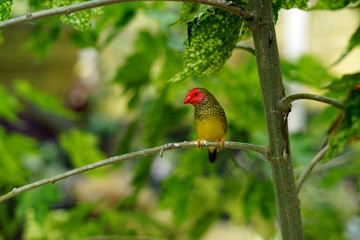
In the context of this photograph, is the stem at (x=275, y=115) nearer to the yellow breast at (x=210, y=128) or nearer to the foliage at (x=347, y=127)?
the foliage at (x=347, y=127)

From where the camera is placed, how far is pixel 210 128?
0.56 m

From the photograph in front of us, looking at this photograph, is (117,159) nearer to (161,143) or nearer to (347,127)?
(347,127)

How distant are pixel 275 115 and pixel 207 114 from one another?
0.16 meters

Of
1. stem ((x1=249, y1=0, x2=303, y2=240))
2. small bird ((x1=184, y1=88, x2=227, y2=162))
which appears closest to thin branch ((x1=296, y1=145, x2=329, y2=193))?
stem ((x1=249, y1=0, x2=303, y2=240))

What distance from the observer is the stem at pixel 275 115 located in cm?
37

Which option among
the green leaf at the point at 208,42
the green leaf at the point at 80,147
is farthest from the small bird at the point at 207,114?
the green leaf at the point at 80,147

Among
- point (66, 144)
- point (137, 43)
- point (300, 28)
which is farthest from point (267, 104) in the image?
point (300, 28)

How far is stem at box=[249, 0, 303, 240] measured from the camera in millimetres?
373

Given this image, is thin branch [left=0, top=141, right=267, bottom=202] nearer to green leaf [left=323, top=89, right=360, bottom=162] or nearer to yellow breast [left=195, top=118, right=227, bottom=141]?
green leaf [left=323, top=89, right=360, bottom=162]

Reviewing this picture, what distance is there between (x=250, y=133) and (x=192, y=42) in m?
0.71

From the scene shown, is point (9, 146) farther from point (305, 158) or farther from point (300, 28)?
point (300, 28)

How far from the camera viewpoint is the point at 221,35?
0.40 meters

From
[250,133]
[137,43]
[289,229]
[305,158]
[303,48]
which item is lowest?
[289,229]

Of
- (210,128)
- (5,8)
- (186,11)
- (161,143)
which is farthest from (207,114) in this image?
(161,143)
